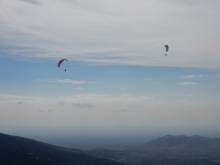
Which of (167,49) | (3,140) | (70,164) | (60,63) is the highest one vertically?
(167,49)

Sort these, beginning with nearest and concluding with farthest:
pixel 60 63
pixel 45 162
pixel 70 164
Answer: pixel 60 63, pixel 45 162, pixel 70 164

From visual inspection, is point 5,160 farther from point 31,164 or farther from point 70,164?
point 70,164

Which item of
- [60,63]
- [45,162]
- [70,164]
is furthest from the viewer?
[70,164]

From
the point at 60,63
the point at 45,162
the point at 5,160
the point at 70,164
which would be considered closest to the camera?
the point at 60,63

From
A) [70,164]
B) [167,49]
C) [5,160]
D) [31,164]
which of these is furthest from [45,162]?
[167,49]

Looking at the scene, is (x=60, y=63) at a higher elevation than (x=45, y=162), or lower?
higher

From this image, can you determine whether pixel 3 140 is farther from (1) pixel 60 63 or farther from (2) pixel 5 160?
(1) pixel 60 63

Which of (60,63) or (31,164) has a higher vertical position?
(60,63)

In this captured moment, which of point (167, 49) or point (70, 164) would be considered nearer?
point (167, 49)

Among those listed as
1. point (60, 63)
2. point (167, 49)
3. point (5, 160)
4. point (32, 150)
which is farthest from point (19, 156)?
point (167, 49)
